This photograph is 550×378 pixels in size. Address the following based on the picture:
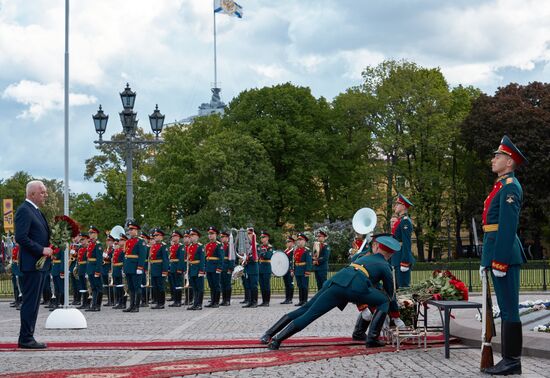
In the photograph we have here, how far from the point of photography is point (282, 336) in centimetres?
1145

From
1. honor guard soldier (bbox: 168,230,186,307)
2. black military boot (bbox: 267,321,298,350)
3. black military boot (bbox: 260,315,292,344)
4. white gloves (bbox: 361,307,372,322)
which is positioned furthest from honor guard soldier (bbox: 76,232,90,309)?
black military boot (bbox: 267,321,298,350)

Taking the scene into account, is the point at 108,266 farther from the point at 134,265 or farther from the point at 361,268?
the point at 361,268

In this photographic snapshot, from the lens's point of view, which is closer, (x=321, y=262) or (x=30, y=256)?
(x=30, y=256)

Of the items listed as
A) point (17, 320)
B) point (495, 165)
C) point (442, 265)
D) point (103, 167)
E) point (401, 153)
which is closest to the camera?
point (495, 165)

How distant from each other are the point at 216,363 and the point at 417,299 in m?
3.19

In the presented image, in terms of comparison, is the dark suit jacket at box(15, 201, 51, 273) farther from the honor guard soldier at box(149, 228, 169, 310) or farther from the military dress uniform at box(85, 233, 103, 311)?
the honor guard soldier at box(149, 228, 169, 310)

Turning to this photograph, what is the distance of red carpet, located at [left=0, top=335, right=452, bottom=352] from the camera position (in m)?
12.3

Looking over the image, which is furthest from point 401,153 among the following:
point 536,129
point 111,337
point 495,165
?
point 495,165

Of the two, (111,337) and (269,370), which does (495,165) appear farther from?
(111,337)

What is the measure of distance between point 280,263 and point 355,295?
44.3 feet

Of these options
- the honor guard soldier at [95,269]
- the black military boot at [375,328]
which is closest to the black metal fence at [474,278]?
the honor guard soldier at [95,269]

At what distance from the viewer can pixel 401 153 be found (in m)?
59.6

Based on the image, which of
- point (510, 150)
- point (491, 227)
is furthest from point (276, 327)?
→ point (510, 150)

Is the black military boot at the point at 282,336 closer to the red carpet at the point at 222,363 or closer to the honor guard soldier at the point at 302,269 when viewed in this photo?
the red carpet at the point at 222,363
